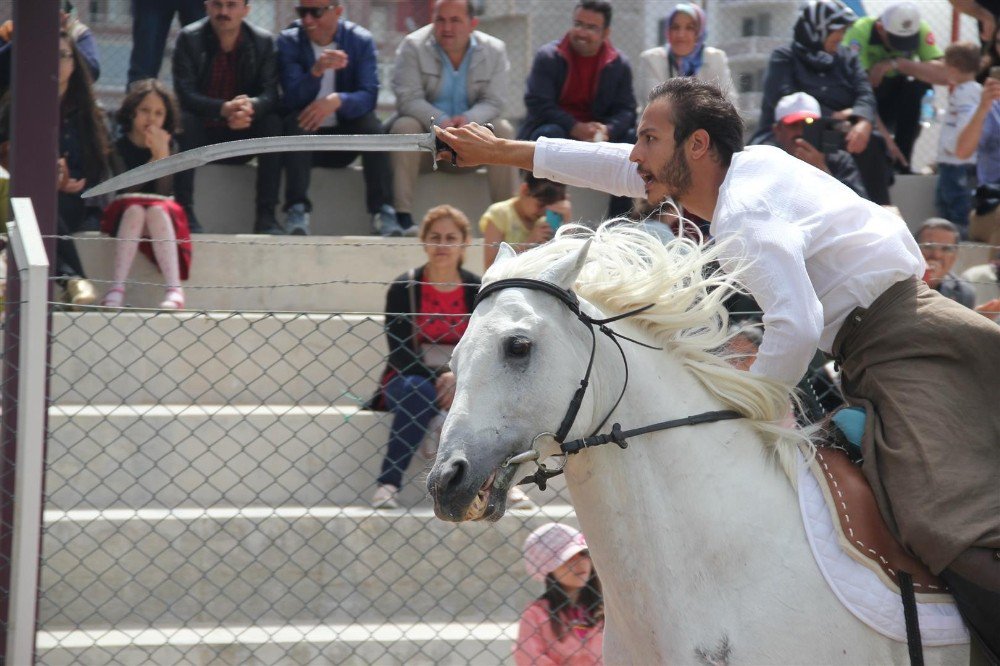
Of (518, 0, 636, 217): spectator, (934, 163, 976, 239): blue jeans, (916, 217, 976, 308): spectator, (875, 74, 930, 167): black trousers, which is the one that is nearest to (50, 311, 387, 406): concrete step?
(518, 0, 636, 217): spectator

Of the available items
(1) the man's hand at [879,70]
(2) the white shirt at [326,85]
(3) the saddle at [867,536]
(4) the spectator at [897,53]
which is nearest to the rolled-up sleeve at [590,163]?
(3) the saddle at [867,536]

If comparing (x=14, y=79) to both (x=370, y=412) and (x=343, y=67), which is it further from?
(x=343, y=67)

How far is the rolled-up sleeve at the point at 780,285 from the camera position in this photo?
8.29 feet

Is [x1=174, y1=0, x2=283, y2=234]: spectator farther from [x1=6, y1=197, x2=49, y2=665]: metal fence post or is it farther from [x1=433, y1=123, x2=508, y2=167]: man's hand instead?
[x1=433, y1=123, x2=508, y2=167]: man's hand

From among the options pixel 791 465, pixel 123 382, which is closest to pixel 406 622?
pixel 123 382

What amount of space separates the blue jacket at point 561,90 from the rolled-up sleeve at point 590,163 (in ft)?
12.2

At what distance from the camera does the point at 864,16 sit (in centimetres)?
830

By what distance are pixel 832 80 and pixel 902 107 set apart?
120cm

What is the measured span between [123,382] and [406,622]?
5.45 feet

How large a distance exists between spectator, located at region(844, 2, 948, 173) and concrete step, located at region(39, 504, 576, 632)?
15.7 feet

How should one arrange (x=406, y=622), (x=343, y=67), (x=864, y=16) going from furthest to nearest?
(x=864, y=16)
(x=343, y=67)
(x=406, y=622)

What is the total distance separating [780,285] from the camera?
2.53 m

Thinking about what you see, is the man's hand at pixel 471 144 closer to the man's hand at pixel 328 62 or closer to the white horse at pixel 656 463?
the white horse at pixel 656 463

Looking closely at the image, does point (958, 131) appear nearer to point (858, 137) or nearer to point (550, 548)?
point (858, 137)
